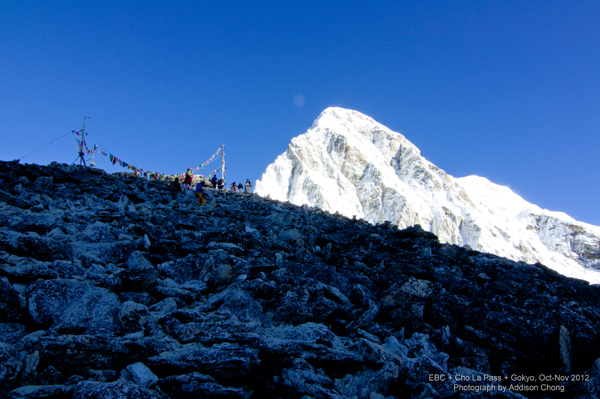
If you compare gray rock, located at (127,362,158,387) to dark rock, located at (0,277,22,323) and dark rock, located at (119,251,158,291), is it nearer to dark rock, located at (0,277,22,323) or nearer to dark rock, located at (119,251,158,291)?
dark rock, located at (0,277,22,323)

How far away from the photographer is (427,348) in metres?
6.43

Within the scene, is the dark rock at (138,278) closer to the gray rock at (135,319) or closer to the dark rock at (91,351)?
the gray rock at (135,319)

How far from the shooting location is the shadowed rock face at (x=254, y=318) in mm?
4652

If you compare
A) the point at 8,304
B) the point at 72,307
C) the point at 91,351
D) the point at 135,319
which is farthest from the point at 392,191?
the point at 91,351

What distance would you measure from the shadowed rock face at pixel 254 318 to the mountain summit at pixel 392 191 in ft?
357

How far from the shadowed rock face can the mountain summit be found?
108741 millimetres

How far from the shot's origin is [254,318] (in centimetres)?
646

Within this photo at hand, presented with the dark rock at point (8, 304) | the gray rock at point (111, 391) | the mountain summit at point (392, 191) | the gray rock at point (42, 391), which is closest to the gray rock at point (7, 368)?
the gray rock at point (42, 391)

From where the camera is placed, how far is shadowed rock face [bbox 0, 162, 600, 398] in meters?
4.65

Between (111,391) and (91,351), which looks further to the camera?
(91,351)

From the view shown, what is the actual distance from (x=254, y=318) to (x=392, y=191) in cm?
13587

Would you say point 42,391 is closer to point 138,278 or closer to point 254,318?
point 138,278

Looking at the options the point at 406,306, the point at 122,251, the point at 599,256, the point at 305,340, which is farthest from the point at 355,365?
the point at 599,256

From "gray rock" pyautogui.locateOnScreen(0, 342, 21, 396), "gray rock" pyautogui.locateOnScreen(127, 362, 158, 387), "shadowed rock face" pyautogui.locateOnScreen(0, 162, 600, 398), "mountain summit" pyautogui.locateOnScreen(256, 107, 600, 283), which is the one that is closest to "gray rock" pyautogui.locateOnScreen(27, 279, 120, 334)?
"shadowed rock face" pyautogui.locateOnScreen(0, 162, 600, 398)
